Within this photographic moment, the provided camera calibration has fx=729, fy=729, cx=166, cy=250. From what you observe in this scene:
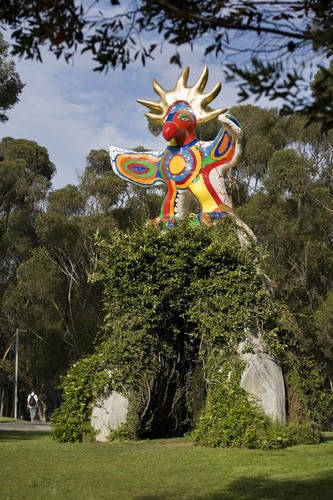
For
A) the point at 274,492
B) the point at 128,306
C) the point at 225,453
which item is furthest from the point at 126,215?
the point at 274,492

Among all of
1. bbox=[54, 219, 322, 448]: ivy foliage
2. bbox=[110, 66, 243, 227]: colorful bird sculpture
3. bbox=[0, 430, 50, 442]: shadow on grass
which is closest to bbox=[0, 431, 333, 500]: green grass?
bbox=[54, 219, 322, 448]: ivy foliage

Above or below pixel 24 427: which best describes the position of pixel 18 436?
below

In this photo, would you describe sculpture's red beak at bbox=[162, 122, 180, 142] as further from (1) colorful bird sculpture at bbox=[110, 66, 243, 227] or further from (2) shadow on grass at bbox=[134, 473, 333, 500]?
(2) shadow on grass at bbox=[134, 473, 333, 500]

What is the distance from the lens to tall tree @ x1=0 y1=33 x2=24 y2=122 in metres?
18.5

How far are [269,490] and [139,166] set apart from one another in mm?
9254

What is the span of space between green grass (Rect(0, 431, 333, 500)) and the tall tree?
9.96 m

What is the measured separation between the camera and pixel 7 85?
18625 mm

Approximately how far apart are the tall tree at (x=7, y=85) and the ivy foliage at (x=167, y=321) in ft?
23.1

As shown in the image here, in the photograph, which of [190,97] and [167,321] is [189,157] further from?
[167,321]

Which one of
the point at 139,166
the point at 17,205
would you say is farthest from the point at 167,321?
the point at 17,205

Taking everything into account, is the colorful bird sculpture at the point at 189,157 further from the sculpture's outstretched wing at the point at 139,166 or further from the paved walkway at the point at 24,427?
the paved walkway at the point at 24,427

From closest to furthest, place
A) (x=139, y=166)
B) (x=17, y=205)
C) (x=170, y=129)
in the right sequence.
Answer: (x=170, y=129) → (x=139, y=166) → (x=17, y=205)

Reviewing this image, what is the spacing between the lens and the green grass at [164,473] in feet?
23.5

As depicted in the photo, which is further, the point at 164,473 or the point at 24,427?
the point at 24,427
